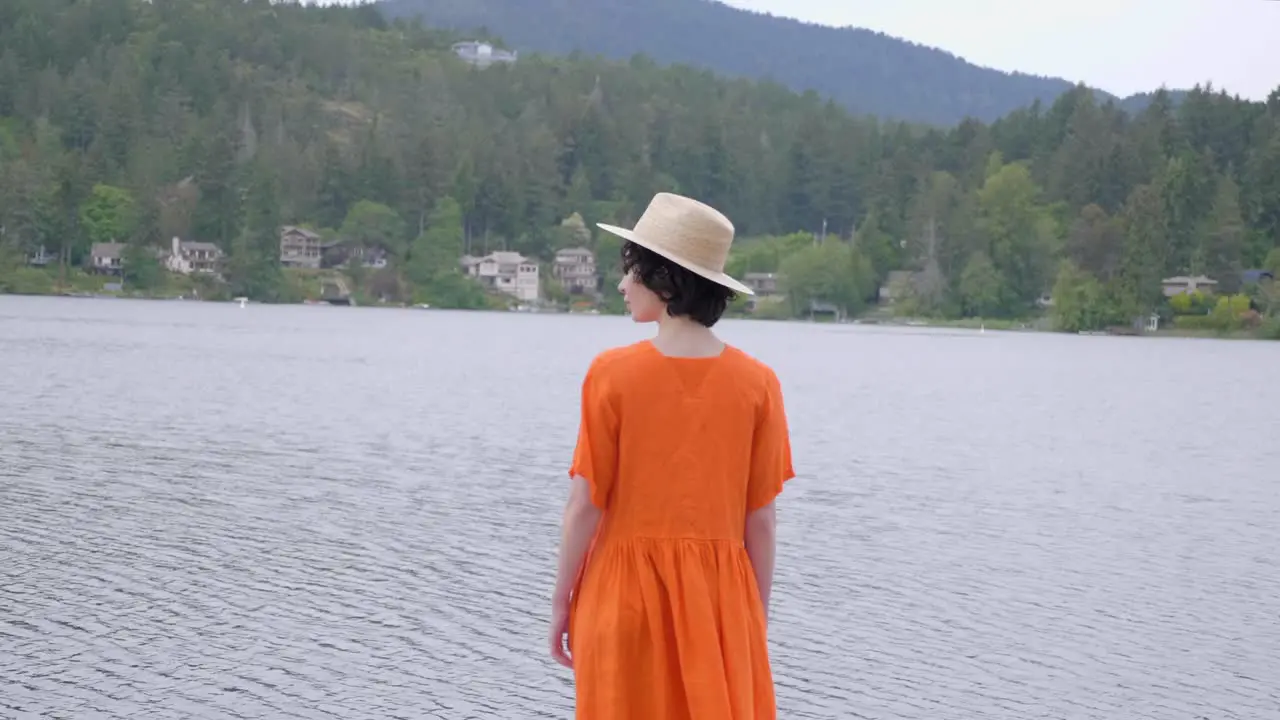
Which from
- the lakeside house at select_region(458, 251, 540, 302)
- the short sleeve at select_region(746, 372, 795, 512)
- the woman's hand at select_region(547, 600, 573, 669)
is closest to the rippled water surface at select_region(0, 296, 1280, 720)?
the woman's hand at select_region(547, 600, 573, 669)

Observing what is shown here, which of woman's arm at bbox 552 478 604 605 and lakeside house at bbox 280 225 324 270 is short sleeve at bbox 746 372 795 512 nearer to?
woman's arm at bbox 552 478 604 605

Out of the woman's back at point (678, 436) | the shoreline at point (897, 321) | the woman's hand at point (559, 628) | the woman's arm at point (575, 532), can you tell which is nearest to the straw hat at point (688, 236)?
the woman's back at point (678, 436)

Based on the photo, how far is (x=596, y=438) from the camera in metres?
5.44

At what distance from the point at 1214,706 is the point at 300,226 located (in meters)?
158

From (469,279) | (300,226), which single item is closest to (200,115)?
(300,226)

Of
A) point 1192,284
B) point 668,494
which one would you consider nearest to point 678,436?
point 668,494

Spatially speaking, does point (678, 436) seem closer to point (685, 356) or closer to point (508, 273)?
point (685, 356)

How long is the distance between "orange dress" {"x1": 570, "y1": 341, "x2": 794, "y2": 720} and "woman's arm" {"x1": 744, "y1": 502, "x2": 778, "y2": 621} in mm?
121

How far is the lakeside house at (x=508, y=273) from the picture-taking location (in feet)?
539

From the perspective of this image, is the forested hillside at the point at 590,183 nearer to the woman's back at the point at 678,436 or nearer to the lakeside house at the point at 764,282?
the lakeside house at the point at 764,282

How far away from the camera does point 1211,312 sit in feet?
436

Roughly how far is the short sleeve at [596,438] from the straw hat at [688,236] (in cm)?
42

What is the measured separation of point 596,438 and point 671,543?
17.6 inches

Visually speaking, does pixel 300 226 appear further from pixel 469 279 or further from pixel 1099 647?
pixel 1099 647
